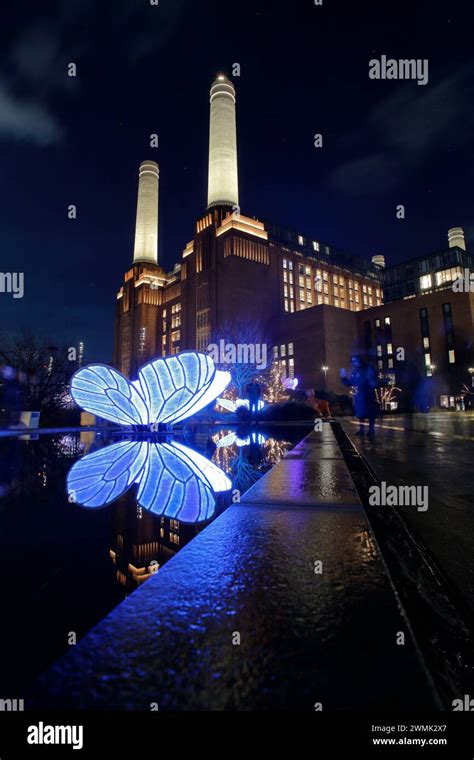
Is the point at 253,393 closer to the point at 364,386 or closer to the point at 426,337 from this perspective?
the point at 364,386

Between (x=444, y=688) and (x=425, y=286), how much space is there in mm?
93226

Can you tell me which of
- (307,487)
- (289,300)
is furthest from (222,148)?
(307,487)

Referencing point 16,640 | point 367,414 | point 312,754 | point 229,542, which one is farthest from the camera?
point 367,414

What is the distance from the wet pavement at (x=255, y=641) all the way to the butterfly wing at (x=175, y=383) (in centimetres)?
1279

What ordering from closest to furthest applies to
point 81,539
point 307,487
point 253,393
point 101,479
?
1. point 81,539
2. point 307,487
3. point 101,479
4. point 253,393

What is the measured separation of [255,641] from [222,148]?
321 feet

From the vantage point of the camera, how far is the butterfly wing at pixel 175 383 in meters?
14.4

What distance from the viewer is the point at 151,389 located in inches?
595

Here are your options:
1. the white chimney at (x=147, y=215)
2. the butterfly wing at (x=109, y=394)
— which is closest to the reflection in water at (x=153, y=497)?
the butterfly wing at (x=109, y=394)

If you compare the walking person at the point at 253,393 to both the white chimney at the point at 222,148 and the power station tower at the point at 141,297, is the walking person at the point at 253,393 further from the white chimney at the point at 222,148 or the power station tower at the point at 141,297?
the power station tower at the point at 141,297

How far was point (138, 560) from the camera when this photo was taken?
6.70 feet

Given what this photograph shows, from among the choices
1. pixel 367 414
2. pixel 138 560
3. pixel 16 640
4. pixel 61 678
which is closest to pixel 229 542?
pixel 138 560

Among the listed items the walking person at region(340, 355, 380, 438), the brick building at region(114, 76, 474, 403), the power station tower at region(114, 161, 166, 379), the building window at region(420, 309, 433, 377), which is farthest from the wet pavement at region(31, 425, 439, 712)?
the power station tower at region(114, 161, 166, 379)

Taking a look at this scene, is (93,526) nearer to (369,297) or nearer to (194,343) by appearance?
(194,343)
